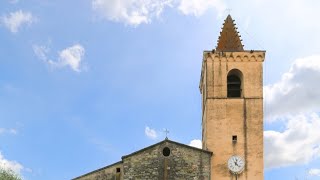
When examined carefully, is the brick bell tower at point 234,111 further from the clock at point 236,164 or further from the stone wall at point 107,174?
the stone wall at point 107,174

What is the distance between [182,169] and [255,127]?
14.1 ft

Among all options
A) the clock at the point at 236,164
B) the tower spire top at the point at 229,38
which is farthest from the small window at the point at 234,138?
the tower spire top at the point at 229,38

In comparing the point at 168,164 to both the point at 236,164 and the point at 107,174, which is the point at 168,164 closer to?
the point at 107,174

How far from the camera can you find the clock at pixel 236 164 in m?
24.8

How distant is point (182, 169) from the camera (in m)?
24.2

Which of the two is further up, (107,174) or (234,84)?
(234,84)

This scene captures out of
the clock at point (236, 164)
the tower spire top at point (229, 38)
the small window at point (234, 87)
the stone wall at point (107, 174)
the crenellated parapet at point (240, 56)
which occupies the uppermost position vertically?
the tower spire top at point (229, 38)

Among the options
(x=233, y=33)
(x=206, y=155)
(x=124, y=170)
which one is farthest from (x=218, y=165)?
(x=233, y=33)

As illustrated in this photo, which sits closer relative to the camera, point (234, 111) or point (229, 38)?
point (234, 111)

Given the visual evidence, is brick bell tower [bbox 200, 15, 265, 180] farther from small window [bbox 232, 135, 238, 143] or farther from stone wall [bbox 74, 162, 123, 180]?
stone wall [bbox 74, 162, 123, 180]

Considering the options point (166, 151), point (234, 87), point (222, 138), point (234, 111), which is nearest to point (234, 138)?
point (222, 138)

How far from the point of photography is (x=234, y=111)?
2595 cm

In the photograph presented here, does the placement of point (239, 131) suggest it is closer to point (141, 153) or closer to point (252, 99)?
point (252, 99)

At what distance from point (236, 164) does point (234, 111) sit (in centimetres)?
266
